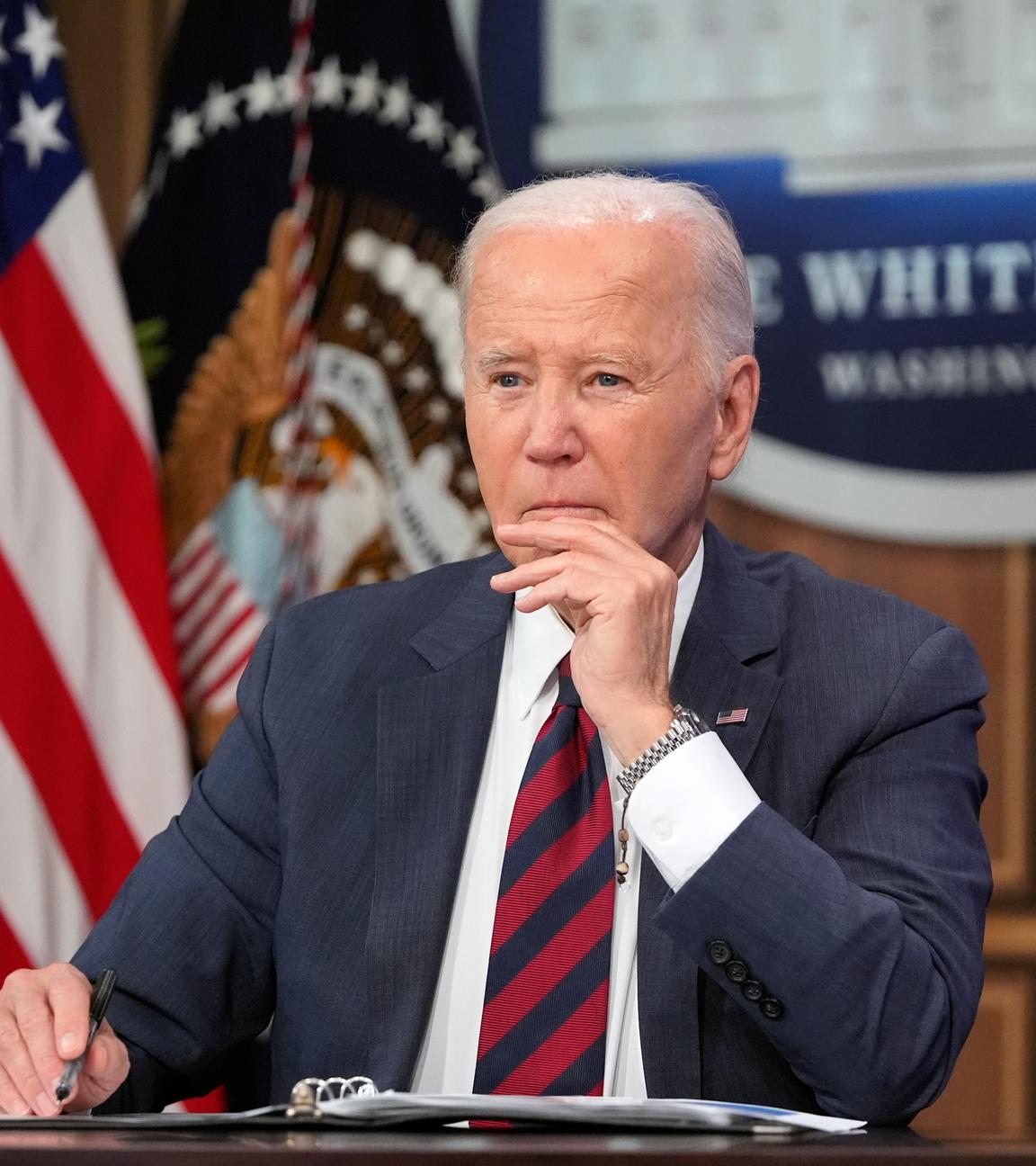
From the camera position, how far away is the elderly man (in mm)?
1457

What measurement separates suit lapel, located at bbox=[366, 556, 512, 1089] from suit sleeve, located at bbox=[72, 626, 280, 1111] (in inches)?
5.9

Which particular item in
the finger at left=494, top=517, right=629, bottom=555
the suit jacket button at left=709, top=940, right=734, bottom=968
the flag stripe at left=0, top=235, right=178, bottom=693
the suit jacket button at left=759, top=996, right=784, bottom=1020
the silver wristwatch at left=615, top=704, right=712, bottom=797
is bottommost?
the suit jacket button at left=759, top=996, right=784, bottom=1020

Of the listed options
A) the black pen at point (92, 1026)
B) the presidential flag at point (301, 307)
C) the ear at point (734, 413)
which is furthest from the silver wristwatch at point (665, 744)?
the presidential flag at point (301, 307)

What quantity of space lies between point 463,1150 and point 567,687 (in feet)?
2.80

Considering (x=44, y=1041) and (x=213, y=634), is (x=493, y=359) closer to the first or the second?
(x=44, y=1041)

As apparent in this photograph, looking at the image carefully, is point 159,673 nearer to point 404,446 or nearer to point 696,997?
point 404,446

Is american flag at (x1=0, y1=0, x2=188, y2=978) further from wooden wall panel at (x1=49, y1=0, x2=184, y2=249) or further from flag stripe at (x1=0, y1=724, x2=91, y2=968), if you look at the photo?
wooden wall panel at (x1=49, y1=0, x2=184, y2=249)

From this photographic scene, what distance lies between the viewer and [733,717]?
1.72 m

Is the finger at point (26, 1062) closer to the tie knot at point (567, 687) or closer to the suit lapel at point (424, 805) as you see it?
the suit lapel at point (424, 805)

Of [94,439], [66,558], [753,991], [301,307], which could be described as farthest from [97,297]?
[753,991]

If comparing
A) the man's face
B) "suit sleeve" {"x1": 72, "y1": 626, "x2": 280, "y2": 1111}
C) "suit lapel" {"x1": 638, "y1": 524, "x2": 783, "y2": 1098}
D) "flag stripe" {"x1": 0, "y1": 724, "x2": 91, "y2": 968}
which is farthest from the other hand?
"flag stripe" {"x1": 0, "y1": 724, "x2": 91, "y2": 968}

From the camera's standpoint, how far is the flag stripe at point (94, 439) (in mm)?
2961

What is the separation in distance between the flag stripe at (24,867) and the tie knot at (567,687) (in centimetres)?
138

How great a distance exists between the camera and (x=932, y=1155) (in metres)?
0.99
